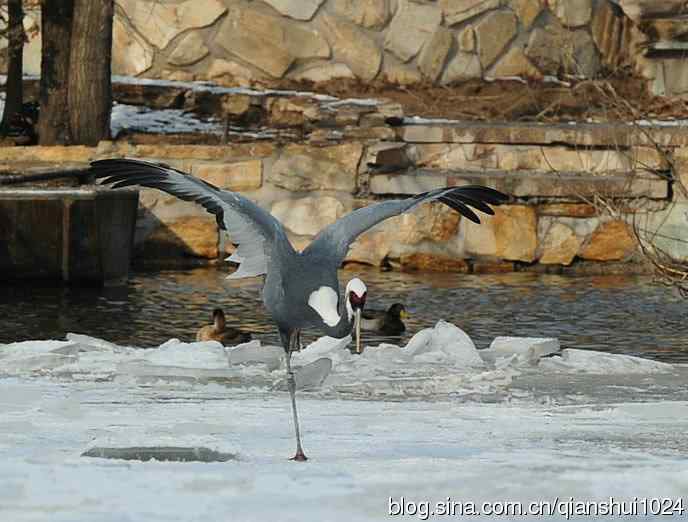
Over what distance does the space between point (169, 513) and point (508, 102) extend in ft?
43.0

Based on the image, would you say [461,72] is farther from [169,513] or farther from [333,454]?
[169,513]

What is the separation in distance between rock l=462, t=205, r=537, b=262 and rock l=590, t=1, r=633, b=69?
346 cm

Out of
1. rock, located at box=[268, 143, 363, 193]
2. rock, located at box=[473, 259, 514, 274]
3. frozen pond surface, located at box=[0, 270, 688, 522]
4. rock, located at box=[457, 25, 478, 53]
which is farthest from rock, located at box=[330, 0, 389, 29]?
frozen pond surface, located at box=[0, 270, 688, 522]

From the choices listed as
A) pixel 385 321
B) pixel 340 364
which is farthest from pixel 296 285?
pixel 385 321

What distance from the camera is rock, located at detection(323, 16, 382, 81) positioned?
18281 mm

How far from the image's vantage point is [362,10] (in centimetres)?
1831

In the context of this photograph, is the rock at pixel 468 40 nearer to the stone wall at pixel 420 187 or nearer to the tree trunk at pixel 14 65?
the stone wall at pixel 420 187

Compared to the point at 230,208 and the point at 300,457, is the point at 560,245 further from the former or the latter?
the point at 300,457

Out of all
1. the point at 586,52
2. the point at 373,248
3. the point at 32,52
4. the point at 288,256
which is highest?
the point at 586,52

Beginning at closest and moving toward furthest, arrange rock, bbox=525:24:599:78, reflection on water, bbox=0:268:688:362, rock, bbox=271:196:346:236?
reflection on water, bbox=0:268:688:362 → rock, bbox=271:196:346:236 → rock, bbox=525:24:599:78

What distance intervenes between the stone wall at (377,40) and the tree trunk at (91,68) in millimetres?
2196

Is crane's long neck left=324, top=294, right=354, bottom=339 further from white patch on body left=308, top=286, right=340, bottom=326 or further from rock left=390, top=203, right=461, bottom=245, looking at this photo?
rock left=390, top=203, right=461, bottom=245

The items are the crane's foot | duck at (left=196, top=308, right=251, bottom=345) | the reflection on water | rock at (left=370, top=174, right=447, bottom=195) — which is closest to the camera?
the crane's foot

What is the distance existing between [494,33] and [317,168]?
369cm
